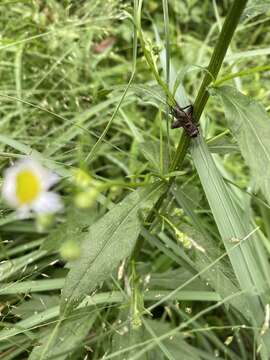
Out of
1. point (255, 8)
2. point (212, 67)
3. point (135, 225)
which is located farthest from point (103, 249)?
point (255, 8)

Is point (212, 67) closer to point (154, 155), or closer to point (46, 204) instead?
point (154, 155)

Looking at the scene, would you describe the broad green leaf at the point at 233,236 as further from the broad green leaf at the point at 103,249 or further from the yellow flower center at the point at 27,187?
the yellow flower center at the point at 27,187

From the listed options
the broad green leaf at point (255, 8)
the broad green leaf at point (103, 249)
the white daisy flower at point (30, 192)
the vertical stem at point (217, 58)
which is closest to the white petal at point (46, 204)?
the white daisy flower at point (30, 192)

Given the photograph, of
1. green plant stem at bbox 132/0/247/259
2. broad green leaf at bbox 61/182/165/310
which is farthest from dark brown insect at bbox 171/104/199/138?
broad green leaf at bbox 61/182/165/310

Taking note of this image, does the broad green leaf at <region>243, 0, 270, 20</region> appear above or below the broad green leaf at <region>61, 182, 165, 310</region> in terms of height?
above

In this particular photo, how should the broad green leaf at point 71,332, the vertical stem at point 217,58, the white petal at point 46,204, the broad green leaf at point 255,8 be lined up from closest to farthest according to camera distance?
the white petal at point 46,204
the vertical stem at point 217,58
the broad green leaf at point 255,8
the broad green leaf at point 71,332

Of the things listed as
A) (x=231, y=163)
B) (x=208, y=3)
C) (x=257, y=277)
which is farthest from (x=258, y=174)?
(x=208, y=3)

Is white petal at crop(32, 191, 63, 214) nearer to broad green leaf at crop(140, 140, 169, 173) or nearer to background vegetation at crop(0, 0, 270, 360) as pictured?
background vegetation at crop(0, 0, 270, 360)
